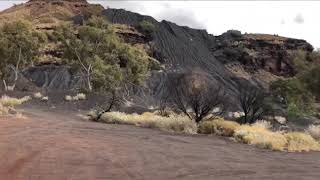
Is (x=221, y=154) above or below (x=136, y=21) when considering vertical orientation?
below

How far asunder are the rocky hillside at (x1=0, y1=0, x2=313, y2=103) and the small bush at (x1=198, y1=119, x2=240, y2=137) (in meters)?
66.4

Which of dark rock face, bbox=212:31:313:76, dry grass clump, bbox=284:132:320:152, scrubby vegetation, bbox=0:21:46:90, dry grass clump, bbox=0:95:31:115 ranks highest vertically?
dark rock face, bbox=212:31:313:76

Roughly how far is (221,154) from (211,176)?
417 cm

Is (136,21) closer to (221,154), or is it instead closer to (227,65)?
(227,65)

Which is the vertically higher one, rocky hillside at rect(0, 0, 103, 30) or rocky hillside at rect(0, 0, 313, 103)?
rocky hillside at rect(0, 0, 103, 30)

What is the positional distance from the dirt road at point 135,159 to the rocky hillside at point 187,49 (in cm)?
7393

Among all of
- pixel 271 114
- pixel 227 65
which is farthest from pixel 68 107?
pixel 227 65

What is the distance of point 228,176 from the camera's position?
11797 millimetres

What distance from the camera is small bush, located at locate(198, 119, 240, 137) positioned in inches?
Answer: 943

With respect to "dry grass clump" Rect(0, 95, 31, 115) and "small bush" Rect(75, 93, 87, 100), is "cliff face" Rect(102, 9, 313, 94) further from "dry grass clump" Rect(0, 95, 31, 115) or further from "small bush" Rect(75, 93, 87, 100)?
"dry grass clump" Rect(0, 95, 31, 115)

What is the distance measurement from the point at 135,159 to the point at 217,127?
1132 centimetres

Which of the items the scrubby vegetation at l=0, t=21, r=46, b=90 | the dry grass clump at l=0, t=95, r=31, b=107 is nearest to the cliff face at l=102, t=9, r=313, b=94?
the scrubby vegetation at l=0, t=21, r=46, b=90

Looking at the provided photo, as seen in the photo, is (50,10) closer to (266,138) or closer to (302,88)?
(302,88)

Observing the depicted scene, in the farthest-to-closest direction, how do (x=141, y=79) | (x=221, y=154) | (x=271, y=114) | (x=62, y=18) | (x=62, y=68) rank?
(x=62, y=18)
(x=62, y=68)
(x=141, y=79)
(x=271, y=114)
(x=221, y=154)
